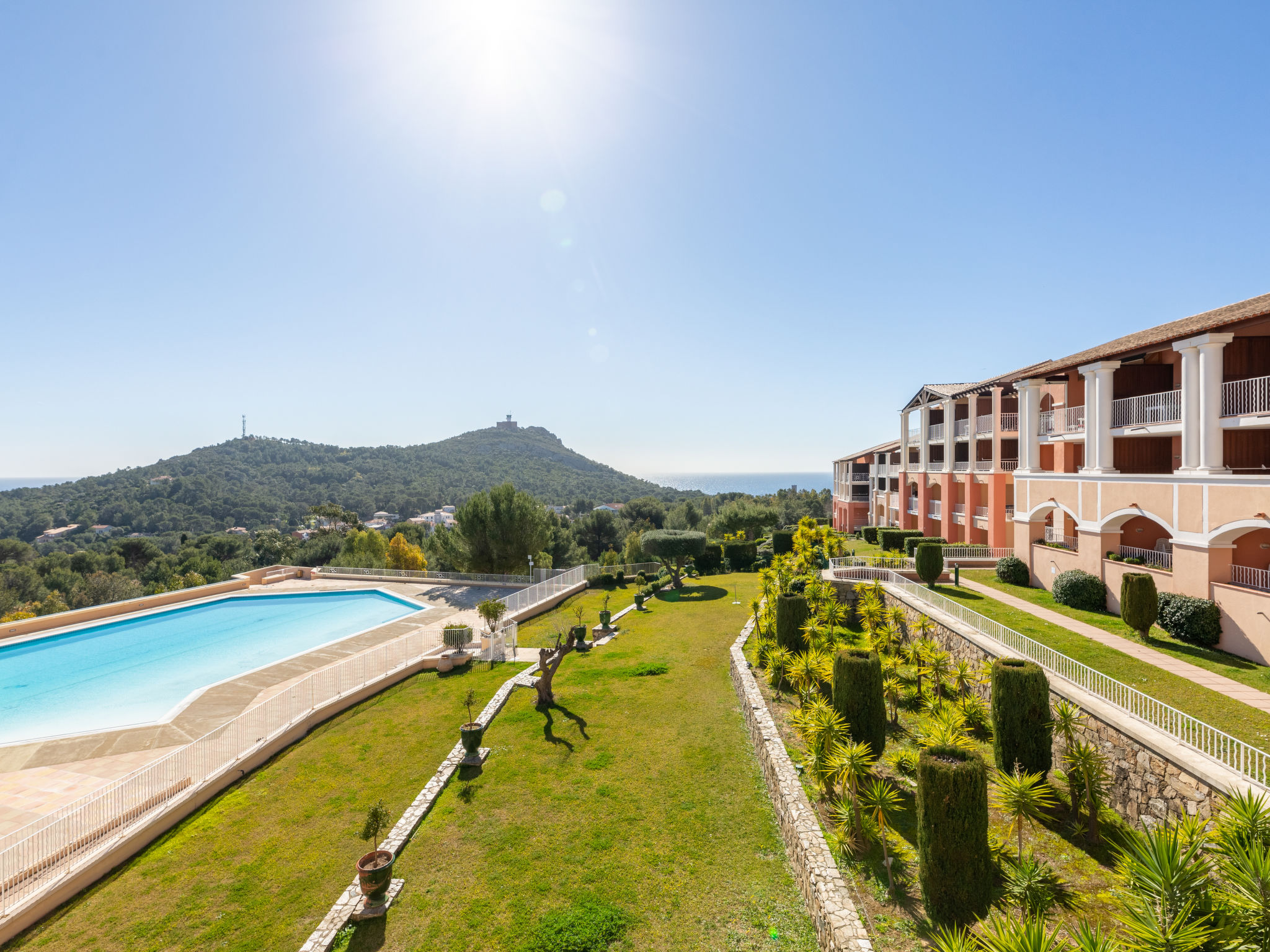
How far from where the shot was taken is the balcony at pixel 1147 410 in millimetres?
16078

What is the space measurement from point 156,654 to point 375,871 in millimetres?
20277

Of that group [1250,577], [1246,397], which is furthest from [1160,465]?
[1250,577]

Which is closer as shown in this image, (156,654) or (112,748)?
(112,748)

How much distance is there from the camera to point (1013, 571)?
68.4 feet

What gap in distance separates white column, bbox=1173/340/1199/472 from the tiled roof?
1.49 ft

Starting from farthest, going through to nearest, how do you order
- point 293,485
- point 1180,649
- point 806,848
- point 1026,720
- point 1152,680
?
1. point 293,485
2. point 1180,649
3. point 1152,680
4. point 1026,720
5. point 806,848

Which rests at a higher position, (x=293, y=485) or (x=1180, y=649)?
(x=293, y=485)

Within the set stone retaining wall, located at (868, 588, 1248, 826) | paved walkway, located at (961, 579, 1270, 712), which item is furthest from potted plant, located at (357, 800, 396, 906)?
paved walkway, located at (961, 579, 1270, 712)

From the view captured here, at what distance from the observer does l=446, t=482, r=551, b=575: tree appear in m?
32.3

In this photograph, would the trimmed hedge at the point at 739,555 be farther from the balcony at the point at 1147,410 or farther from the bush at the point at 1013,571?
the balcony at the point at 1147,410

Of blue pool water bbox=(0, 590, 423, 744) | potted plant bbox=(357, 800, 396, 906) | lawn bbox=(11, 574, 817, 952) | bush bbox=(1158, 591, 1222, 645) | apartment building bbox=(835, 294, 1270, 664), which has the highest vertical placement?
apartment building bbox=(835, 294, 1270, 664)

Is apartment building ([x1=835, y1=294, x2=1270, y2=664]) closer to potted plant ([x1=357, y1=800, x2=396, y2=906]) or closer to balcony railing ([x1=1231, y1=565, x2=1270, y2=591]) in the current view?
balcony railing ([x1=1231, y1=565, x2=1270, y2=591])

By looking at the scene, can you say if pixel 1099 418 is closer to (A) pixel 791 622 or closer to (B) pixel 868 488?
(A) pixel 791 622

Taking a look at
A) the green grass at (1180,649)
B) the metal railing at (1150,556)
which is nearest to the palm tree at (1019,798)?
the green grass at (1180,649)
